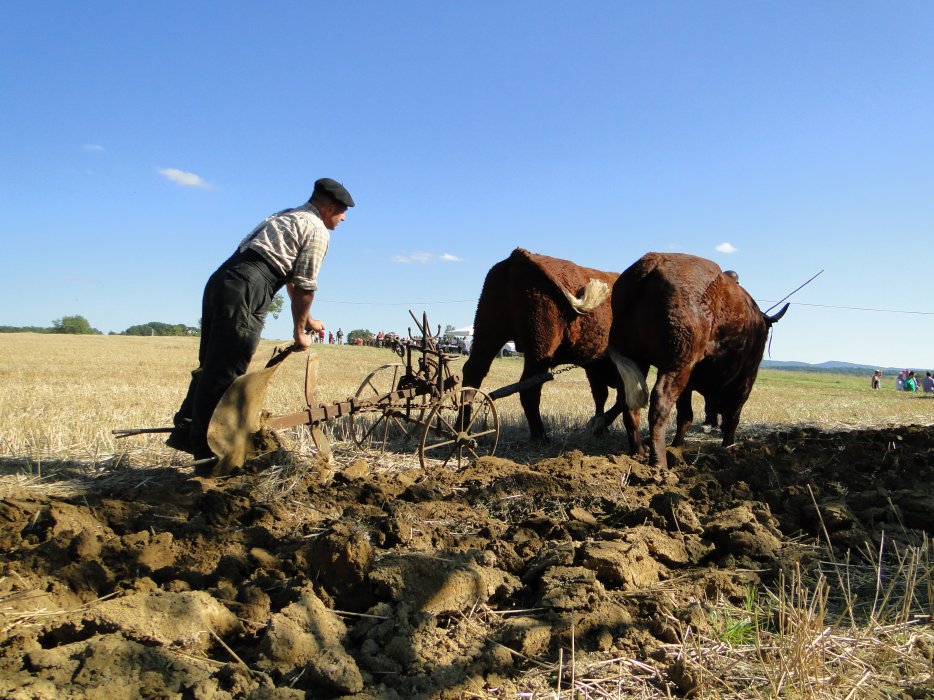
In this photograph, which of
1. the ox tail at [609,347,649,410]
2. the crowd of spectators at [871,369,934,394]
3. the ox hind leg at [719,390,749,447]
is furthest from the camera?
the crowd of spectators at [871,369,934,394]

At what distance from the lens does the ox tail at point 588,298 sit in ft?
22.1

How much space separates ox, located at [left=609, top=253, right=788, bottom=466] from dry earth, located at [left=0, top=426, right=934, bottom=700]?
1.34 metres

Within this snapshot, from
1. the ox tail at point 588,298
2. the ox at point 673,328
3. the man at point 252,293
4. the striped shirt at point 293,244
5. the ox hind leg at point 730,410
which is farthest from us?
the ox hind leg at point 730,410

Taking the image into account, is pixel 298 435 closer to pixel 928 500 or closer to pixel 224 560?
pixel 224 560

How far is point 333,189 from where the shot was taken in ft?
15.2

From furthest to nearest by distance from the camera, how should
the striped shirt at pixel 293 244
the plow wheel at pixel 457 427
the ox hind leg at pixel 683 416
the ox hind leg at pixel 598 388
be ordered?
the ox hind leg at pixel 598 388
the ox hind leg at pixel 683 416
the plow wheel at pixel 457 427
the striped shirt at pixel 293 244

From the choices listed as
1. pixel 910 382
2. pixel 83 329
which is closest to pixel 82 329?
pixel 83 329

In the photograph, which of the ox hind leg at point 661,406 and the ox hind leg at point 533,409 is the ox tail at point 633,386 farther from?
the ox hind leg at point 533,409

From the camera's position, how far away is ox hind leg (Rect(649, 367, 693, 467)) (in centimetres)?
545

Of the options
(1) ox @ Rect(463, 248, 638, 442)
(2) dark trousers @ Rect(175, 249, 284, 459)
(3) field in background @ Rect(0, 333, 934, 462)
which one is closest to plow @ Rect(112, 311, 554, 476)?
(2) dark trousers @ Rect(175, 249, 284, 459)

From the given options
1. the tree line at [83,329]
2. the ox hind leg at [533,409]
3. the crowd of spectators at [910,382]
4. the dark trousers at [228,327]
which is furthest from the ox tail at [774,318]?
the tree line at [83,329]

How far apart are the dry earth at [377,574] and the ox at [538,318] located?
2.55 metres

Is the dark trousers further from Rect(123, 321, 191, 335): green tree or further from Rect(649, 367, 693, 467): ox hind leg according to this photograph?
Rect(123, 321, 191, 335): green tree

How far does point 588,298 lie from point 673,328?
134cm
